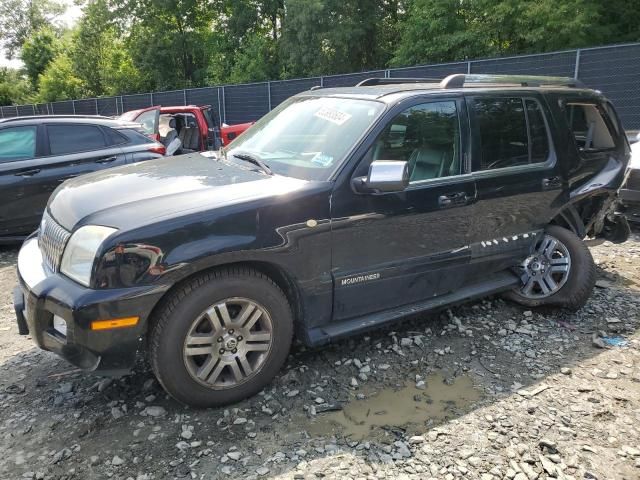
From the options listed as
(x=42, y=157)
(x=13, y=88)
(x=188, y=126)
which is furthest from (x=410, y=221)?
(x=13, y=88)

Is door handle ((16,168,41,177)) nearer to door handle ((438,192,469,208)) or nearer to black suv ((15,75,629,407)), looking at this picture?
black suv ((15,75,629,407))

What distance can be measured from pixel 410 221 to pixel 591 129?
2501 millimetres

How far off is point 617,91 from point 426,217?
10128 millimetres

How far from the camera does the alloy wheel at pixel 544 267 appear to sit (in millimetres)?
4355

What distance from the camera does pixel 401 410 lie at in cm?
309

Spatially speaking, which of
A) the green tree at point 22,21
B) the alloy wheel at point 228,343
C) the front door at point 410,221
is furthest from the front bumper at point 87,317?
the green tree at point 22,21

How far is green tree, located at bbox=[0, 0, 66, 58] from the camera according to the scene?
214 feet

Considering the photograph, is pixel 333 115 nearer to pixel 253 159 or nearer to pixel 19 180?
pixel 253 159

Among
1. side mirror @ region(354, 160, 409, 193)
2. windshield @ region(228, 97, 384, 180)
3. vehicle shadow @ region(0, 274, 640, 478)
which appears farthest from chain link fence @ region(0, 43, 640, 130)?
side mirror @ region(354, 160, 409, 193)

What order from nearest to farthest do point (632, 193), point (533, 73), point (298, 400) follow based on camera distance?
point (298, 400)
point (632, 193)
point (533, 73)

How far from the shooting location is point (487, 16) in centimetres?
1908

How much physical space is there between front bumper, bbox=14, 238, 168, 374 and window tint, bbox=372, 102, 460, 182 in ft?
5.54

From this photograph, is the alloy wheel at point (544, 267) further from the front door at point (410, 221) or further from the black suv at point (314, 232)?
the front door at point (410, 221)

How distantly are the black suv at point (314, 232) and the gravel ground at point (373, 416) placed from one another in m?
0.32
